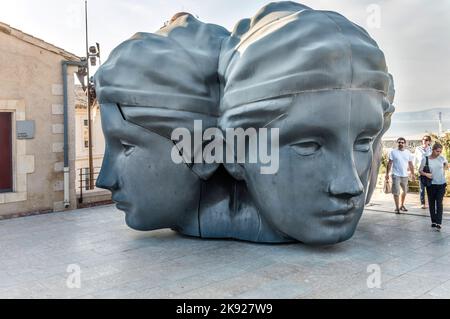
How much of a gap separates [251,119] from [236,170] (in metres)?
0.82

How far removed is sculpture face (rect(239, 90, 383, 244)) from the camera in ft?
15.3

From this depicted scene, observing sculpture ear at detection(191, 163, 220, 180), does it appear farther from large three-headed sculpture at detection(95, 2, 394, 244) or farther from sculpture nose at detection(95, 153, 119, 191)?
sculpture nose at detection(95, 153, 119, 191)

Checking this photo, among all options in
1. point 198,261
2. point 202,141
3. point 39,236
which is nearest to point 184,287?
point 198,261

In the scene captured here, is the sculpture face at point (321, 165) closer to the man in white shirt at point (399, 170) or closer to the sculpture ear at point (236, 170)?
the sculpture ear at point (236, 170)

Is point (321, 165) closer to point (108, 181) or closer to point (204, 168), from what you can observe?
point (204, 168)

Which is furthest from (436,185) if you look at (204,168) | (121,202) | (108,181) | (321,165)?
(108,181)

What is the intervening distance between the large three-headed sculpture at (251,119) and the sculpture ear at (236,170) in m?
0.02

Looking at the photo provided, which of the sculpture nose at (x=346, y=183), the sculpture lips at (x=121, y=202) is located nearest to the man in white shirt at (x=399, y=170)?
the sculpture nose at (x=346, y=183)

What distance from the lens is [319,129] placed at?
4684 mm

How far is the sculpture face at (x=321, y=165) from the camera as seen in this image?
4.67 m

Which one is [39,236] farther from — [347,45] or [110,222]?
[347,45]

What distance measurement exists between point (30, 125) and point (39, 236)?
125 inches

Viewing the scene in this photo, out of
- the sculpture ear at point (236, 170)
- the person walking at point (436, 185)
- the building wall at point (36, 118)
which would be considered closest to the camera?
the sculpture ear at point (236, 170)

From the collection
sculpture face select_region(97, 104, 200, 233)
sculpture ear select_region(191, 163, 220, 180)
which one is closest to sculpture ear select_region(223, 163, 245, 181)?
sculpture ear select_region(191, 163, 220, 180)
